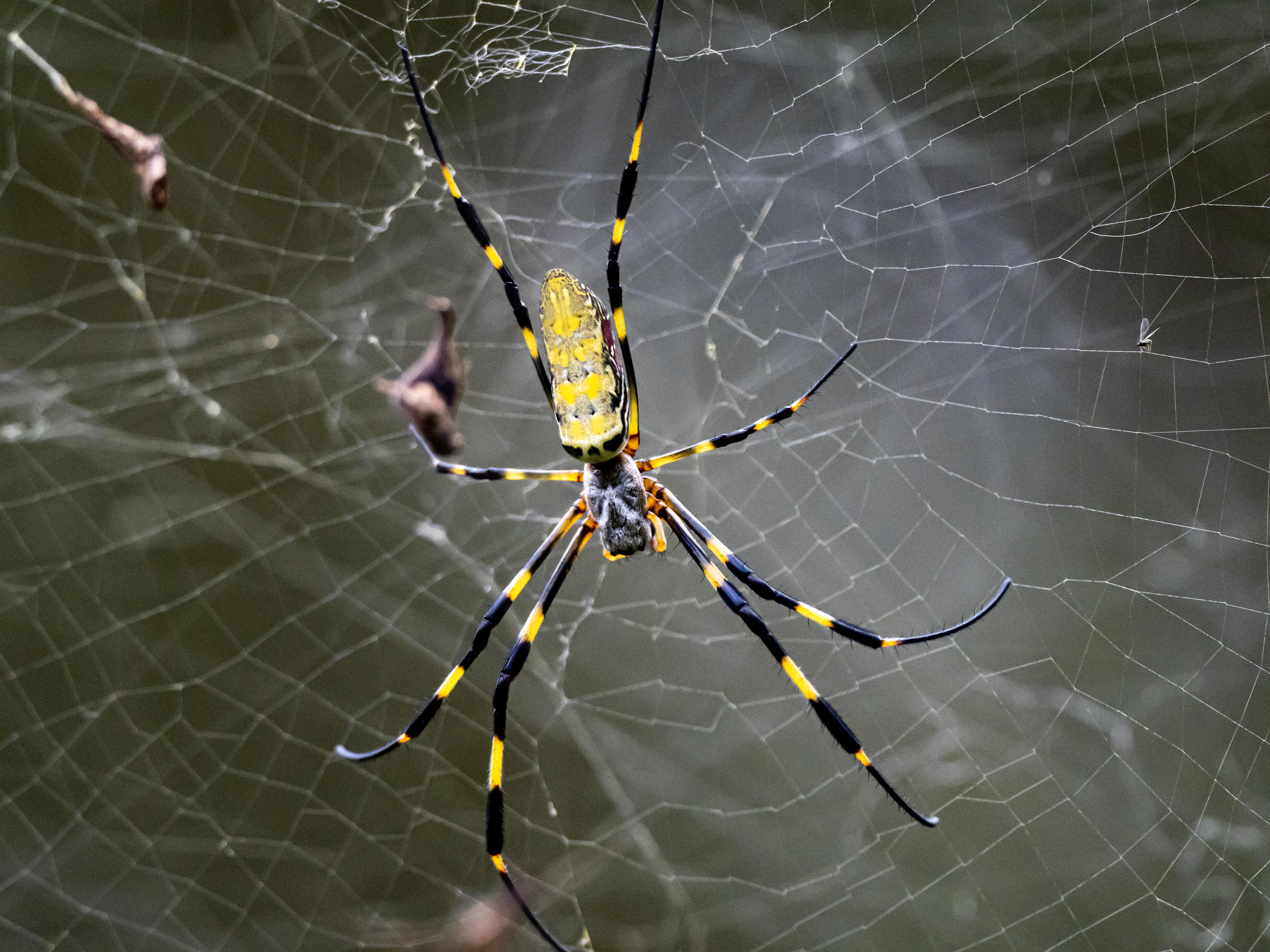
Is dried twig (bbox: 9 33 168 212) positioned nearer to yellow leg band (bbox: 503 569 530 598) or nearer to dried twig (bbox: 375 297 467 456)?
dried twig (bbox: 375 297 467 456)

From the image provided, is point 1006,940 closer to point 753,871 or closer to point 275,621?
point 753,871

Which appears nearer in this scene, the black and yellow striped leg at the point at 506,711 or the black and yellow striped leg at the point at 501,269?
the black and yellow striped leg at the point at 501,269

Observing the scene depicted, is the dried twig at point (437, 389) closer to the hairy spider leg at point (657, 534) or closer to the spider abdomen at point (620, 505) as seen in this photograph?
the spider abdomen at point (620, 505)

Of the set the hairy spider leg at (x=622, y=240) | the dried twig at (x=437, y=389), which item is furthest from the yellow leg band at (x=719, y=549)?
the dried twig at (x=437, y=389)

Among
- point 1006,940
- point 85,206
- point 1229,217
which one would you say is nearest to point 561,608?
point 1006,940

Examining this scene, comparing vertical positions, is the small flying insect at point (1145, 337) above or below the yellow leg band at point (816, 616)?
above

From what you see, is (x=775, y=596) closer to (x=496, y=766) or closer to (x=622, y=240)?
(x=496, y=766)

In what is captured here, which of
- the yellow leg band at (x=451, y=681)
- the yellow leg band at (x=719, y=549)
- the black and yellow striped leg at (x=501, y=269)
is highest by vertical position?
the black and yellow striped leg at (x=501, y=269)

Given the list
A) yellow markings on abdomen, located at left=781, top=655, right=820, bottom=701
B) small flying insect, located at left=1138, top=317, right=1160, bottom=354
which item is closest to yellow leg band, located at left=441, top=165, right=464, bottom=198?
yellow markings on abdomen, located at left=781, top=655, right=820, bottom=701
